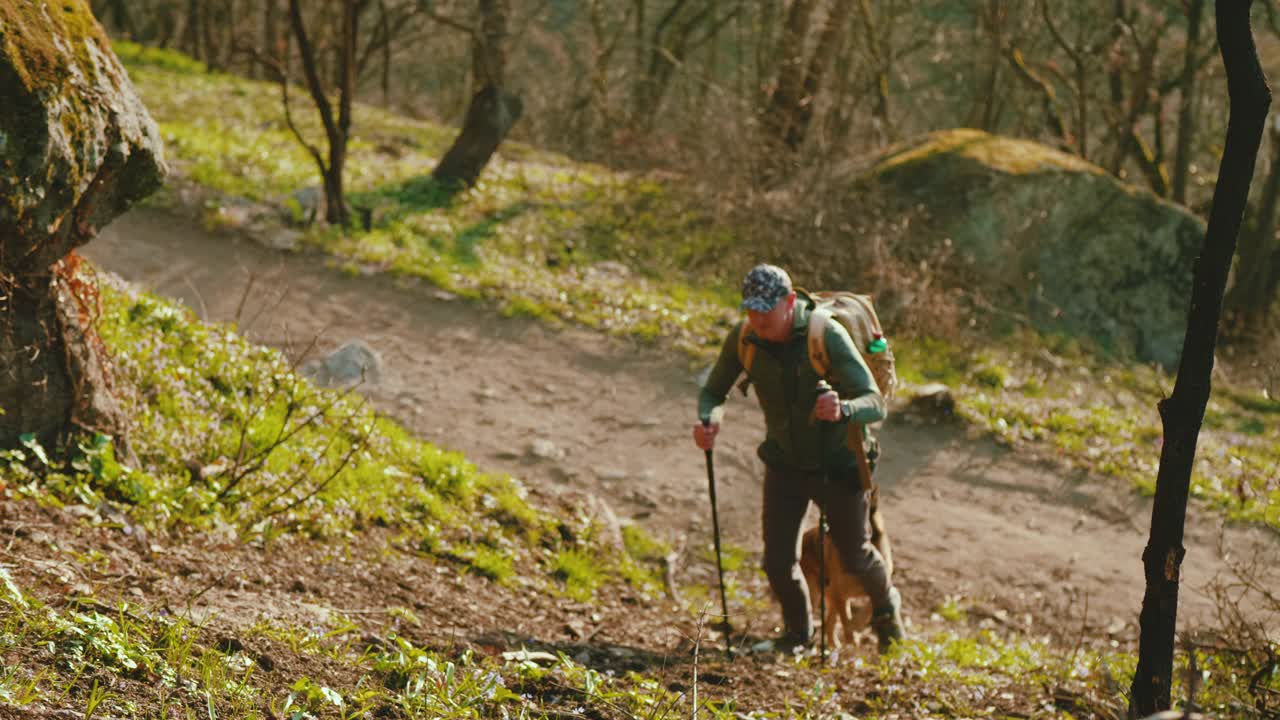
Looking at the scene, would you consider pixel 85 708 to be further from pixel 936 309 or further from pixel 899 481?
pixel 936 309

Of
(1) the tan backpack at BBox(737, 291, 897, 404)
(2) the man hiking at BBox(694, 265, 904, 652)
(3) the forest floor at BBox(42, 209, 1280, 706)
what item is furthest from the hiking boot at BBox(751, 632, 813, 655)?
(1) the tan backpack at BBox(737, 291, 897, 404)

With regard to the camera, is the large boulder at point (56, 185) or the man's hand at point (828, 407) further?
the man's hand at point (828, 407)

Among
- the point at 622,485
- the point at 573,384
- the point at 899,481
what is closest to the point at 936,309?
the point at 899,481

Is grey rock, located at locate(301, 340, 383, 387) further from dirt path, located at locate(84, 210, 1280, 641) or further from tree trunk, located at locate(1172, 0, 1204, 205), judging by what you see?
tree trunk, located at locate(1172, 0, 1204, 205)

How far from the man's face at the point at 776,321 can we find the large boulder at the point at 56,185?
3079 millimetres

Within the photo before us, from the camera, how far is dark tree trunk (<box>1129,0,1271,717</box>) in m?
3.43

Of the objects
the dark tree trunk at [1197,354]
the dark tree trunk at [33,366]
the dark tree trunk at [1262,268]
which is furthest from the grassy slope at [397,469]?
the dark tree trunk at [1262,268]

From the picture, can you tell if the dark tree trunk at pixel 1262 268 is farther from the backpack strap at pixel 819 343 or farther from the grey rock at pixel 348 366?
the backpack strap at pixel 819 343

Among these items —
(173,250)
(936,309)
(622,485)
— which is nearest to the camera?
(622,485)

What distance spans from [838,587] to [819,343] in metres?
1.70

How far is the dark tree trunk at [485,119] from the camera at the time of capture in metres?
14.5

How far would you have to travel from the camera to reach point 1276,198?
16141 mm

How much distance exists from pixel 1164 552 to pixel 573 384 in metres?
7.20

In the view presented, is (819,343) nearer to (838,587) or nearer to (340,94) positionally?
(838,587)
